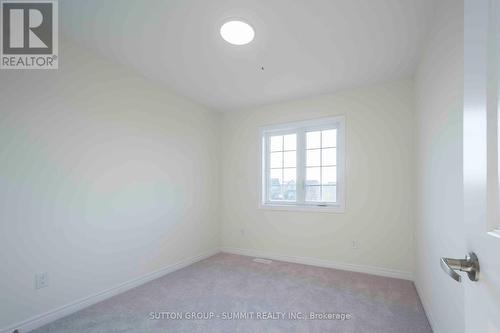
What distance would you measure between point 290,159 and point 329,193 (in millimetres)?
793

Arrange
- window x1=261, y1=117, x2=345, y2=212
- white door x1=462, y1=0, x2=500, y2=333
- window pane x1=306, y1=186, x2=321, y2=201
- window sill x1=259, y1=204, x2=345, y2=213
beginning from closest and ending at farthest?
white door x1=462, y1=0, x2=500, y2=333 < window sill x1=259, y1=204, x2=345, y2=213 < window x1=261, y1=117, x2=345, y2=212 < window pane x1=306, y1=186, x2=321, y2=201

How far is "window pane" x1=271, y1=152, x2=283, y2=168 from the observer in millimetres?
3854

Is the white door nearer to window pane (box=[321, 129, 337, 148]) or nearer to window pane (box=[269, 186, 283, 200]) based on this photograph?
window pane (box=[321, 129, 337, 148])

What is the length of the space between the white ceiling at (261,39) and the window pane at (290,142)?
87 cm

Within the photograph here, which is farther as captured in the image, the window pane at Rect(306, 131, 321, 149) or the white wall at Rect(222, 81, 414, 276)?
the window pane at Rect(306, 131, 321, 149)

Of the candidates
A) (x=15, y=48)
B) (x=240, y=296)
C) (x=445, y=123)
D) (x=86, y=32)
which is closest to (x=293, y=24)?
(x=445, y=123)

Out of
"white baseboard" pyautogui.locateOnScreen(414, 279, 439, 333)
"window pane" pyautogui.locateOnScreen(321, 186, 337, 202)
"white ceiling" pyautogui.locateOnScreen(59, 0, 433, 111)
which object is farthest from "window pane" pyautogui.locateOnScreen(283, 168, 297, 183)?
"white baseboard" pyautogui.locateOnScreen(414, 279, 439, 333)

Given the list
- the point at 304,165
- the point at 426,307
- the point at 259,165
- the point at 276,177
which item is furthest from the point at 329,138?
the point at 426,307

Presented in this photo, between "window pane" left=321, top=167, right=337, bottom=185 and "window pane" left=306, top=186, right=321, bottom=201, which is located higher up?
"window pane" left=321, top=167, right=337, bottom=185

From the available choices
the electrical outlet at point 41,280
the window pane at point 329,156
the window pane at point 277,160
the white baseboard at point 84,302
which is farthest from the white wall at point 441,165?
the electrical outlet at point 41,280

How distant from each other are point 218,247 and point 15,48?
3.47m

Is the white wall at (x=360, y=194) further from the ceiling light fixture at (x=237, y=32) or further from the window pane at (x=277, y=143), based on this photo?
the ceiling light fixture at (x=237, y=32)

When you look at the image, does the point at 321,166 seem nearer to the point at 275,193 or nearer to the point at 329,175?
the point at 329,175

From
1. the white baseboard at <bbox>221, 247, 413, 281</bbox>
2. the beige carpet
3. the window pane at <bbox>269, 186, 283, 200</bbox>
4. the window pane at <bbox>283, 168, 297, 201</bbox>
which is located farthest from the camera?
the window pane at <bbox>269, 186, 283, 200</bbox>
